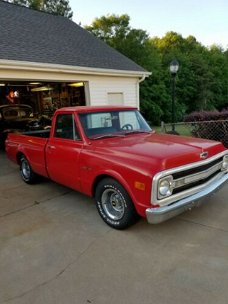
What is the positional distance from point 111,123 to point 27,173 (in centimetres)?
258

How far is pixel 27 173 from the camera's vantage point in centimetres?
625

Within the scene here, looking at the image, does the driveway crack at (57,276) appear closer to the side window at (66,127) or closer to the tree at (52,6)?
the side window at (66,127)

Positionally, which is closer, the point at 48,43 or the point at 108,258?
the point at 108,258

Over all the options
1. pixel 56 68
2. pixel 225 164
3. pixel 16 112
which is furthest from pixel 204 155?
pixel 16 112

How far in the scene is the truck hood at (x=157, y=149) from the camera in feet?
11.3

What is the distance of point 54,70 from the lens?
8773mm

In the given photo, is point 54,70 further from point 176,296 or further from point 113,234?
point 176,296

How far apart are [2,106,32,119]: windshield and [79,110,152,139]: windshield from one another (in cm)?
806

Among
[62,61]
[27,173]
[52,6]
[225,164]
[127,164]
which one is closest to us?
[127,164]

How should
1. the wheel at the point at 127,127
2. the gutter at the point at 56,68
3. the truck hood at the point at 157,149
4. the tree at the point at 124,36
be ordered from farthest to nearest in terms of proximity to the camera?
the tree at the point at 124,36, the gutter at the point at 56,68, the wheel at the point at 127,127, the truck hood at the point at 157,149

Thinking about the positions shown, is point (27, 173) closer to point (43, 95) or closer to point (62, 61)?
point (62, 61)

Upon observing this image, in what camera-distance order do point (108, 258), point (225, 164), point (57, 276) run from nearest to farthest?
point (57, 276), point (108, 258), point (225, 164)

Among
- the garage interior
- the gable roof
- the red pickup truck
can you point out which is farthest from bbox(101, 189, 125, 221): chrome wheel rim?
the garage interior

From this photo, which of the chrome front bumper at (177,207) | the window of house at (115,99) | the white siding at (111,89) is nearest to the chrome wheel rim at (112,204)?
the chrome front bumper at (177,207)
